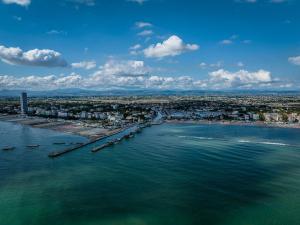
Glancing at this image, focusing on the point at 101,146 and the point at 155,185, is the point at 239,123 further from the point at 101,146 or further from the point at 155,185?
the point at 155,185

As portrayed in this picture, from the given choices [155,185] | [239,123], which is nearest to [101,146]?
[155,185]

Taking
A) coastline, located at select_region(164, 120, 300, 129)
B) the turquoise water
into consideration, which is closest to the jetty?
the turquoise water

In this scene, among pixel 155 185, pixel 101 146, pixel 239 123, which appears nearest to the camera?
pixel 155 185

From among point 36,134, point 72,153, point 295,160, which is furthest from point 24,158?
point 295,160

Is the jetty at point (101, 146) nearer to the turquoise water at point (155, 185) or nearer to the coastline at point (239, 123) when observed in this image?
the turquoise water at point (155, 185)

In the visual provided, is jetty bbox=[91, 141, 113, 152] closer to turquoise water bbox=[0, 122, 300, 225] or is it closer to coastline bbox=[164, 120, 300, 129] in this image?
turquoise water bbox=[0, 122, 300, 225]

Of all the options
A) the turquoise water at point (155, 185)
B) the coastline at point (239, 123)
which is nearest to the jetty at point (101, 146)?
the turquoise water at point (155, 185)

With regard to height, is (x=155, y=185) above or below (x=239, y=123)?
below

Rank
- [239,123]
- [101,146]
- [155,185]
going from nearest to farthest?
[155,185] < [101,146] < [239,123]

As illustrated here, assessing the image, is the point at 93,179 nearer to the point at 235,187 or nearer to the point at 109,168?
the point at 109,168

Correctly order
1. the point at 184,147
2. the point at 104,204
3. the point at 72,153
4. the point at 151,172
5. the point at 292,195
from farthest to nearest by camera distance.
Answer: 1. the point at 184,147
2. the point at 72,153
3. the point at 151,172
4. the point at 292,195
5. the point at 104,204
